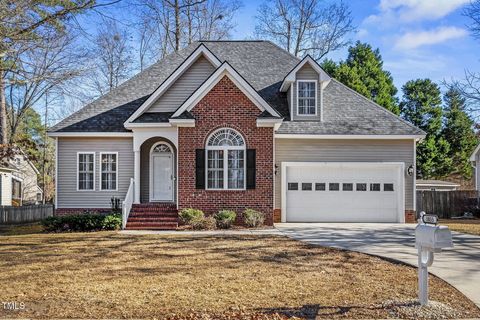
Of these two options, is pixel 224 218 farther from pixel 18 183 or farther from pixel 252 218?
pixel 18 183

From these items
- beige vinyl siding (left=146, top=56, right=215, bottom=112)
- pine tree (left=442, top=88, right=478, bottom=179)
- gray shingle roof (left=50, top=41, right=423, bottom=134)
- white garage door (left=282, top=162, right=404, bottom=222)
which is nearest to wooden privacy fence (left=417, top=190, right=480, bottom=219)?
white garage door (left=282, top=162, right=404, bottom=222)

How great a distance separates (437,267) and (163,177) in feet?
42.0

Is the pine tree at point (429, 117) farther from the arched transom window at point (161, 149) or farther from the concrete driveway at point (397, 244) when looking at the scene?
the arched transom window at point (161, 149)

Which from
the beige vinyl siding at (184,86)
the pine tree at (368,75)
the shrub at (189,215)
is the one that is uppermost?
the pine tree at (368,75)

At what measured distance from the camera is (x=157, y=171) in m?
20.1

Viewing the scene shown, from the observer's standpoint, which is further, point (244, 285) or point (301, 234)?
point (301, 234)

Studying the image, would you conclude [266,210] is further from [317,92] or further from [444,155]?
[444,155]

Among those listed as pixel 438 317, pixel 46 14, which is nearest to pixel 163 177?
pixel 46 14

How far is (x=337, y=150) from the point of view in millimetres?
20078

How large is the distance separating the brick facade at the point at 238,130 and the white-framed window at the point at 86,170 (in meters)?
4.96

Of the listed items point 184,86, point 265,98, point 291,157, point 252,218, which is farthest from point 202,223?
point 265,98

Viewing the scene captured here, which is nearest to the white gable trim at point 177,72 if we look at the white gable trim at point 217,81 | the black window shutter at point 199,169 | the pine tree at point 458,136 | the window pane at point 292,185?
the white gable trim at point 217,81

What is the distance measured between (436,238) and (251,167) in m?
11.2

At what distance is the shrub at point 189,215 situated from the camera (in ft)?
54.6
